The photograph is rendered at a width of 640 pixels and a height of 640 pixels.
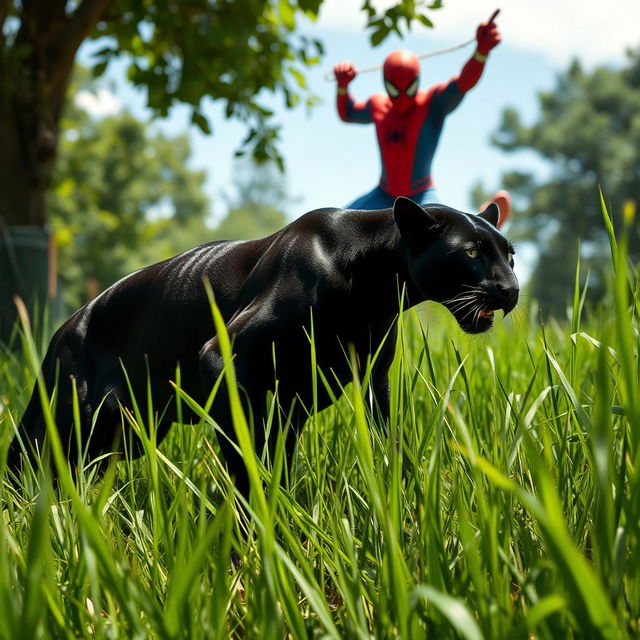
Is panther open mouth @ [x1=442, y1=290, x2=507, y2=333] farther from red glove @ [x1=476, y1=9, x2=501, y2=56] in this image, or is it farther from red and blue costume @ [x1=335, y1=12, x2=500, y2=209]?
red glove @ [x1=476, y1=9, x2=501, y2=56]

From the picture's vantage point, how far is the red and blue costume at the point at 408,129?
364cm

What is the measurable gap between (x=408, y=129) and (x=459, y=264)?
6.48 feet

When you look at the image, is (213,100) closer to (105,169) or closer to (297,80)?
(297,80)

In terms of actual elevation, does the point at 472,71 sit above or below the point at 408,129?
above

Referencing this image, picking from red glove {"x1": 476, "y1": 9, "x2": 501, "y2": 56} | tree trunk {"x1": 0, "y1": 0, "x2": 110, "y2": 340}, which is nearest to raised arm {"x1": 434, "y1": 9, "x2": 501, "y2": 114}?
red glove {"x1": 476, "y1": 9, "x2": 501, "y2": 56}

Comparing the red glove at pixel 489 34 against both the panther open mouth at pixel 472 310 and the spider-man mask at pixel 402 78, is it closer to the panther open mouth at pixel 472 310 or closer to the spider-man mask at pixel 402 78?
the spider-man mask at pixel 402 78

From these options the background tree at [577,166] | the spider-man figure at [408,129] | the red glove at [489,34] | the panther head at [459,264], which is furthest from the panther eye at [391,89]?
the background tree at [577,166]

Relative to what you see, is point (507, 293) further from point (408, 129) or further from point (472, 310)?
point (408, 129)

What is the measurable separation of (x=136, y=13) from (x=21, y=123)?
1863mm

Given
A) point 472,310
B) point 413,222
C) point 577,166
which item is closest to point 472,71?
point 413,222

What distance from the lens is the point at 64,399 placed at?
2.37m

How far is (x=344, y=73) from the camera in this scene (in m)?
3.84

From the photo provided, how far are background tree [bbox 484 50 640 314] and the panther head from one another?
109 ft

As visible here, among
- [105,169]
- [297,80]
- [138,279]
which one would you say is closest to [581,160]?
[105,169]
